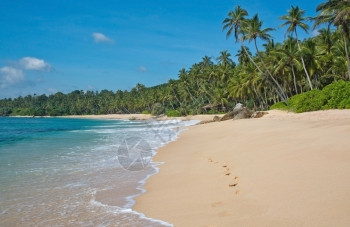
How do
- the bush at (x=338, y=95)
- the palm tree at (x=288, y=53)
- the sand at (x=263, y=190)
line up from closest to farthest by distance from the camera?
1. the sand at (x=263, y=190)
2. the bush at (x=338, y=95)
3. the palm tree at (x=288, y=53)

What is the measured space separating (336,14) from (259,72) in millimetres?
24250

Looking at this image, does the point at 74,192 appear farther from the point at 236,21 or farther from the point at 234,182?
the point at 236,21

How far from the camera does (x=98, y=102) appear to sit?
153750mm

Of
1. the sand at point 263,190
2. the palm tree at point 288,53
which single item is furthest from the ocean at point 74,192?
the palm tree at point 288,53

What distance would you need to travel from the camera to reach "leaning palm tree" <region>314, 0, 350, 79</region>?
21070 mm

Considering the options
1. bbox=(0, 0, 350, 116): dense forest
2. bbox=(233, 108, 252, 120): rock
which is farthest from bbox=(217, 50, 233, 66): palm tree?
bbox=(233, 108, 252, 120): rock

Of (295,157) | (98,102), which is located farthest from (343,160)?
(98,102)

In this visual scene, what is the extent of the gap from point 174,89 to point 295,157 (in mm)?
84428

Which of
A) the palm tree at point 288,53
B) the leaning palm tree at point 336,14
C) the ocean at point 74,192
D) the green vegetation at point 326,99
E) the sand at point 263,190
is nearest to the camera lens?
the sand at point 263,190

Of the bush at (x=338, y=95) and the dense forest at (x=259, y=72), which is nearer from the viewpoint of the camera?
the bush at (x=338, y=95)

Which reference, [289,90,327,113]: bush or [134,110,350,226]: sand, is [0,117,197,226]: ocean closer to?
[134,110,350,226]: sand

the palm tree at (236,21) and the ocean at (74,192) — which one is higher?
the palm tree at (236,21)

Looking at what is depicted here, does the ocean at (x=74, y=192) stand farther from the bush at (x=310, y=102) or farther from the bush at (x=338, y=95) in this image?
the bush at (x=310, y=102)

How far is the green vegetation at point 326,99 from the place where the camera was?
83.9ft
